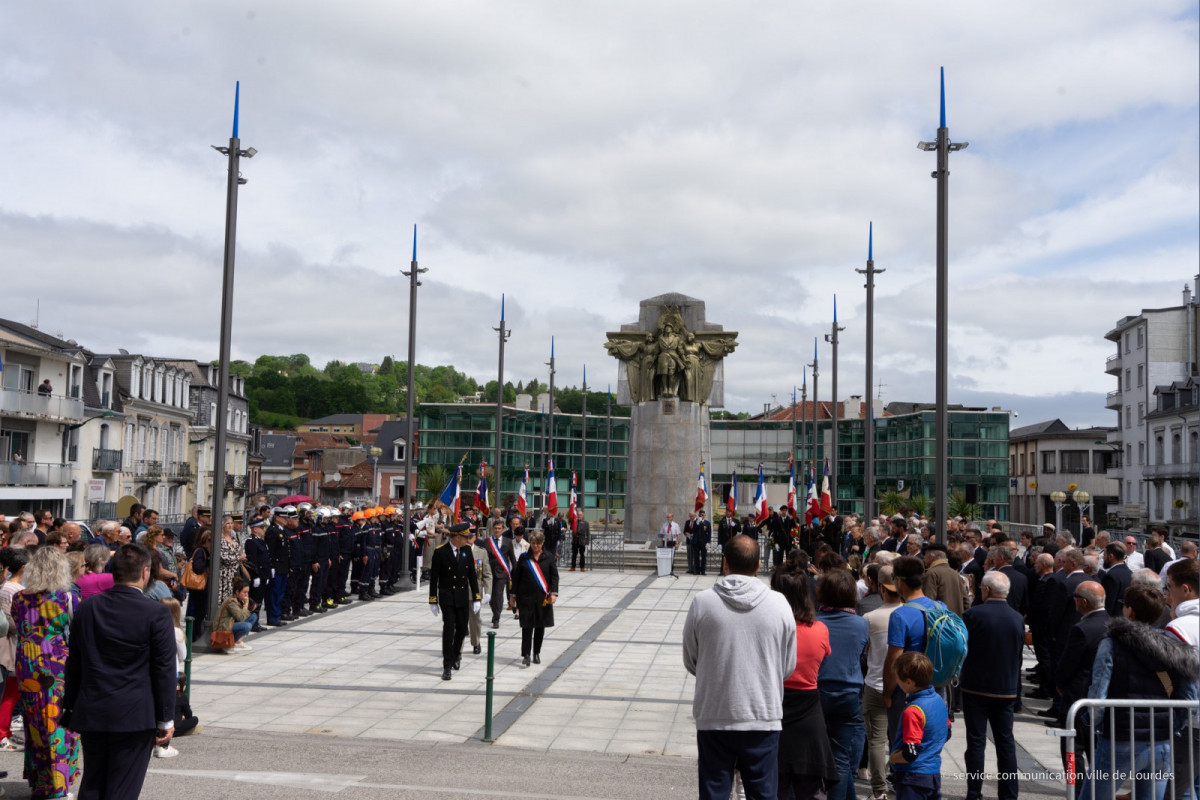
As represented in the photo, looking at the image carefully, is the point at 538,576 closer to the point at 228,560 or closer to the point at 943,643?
the point at 228,560

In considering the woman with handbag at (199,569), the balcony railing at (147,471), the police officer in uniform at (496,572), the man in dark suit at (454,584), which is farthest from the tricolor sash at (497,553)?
the balcony railing at (147,471)

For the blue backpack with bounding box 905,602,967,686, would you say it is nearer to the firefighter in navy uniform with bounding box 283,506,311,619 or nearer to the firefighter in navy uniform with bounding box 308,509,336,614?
the firefighter in navy uniform with bounding box 283,506,311,619

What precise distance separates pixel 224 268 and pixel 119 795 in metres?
10.5

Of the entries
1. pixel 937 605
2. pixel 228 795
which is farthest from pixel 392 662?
pixel 937 605

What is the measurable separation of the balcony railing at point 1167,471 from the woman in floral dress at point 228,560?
5643 centimetres

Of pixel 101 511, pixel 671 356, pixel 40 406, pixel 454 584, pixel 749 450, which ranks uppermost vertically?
pixel 671 356

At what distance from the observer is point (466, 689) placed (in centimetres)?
1263

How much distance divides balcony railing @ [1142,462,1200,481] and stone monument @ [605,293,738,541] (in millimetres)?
36133

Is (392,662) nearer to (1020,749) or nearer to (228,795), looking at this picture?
(228,795)

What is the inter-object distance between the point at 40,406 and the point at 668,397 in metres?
26.9

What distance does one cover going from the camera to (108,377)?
52.2 m

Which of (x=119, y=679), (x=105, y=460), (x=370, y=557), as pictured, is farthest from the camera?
(x=105, y=460)

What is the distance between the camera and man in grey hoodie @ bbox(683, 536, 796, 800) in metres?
5.60

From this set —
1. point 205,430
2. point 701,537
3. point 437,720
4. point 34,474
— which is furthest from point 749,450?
point 437,720
